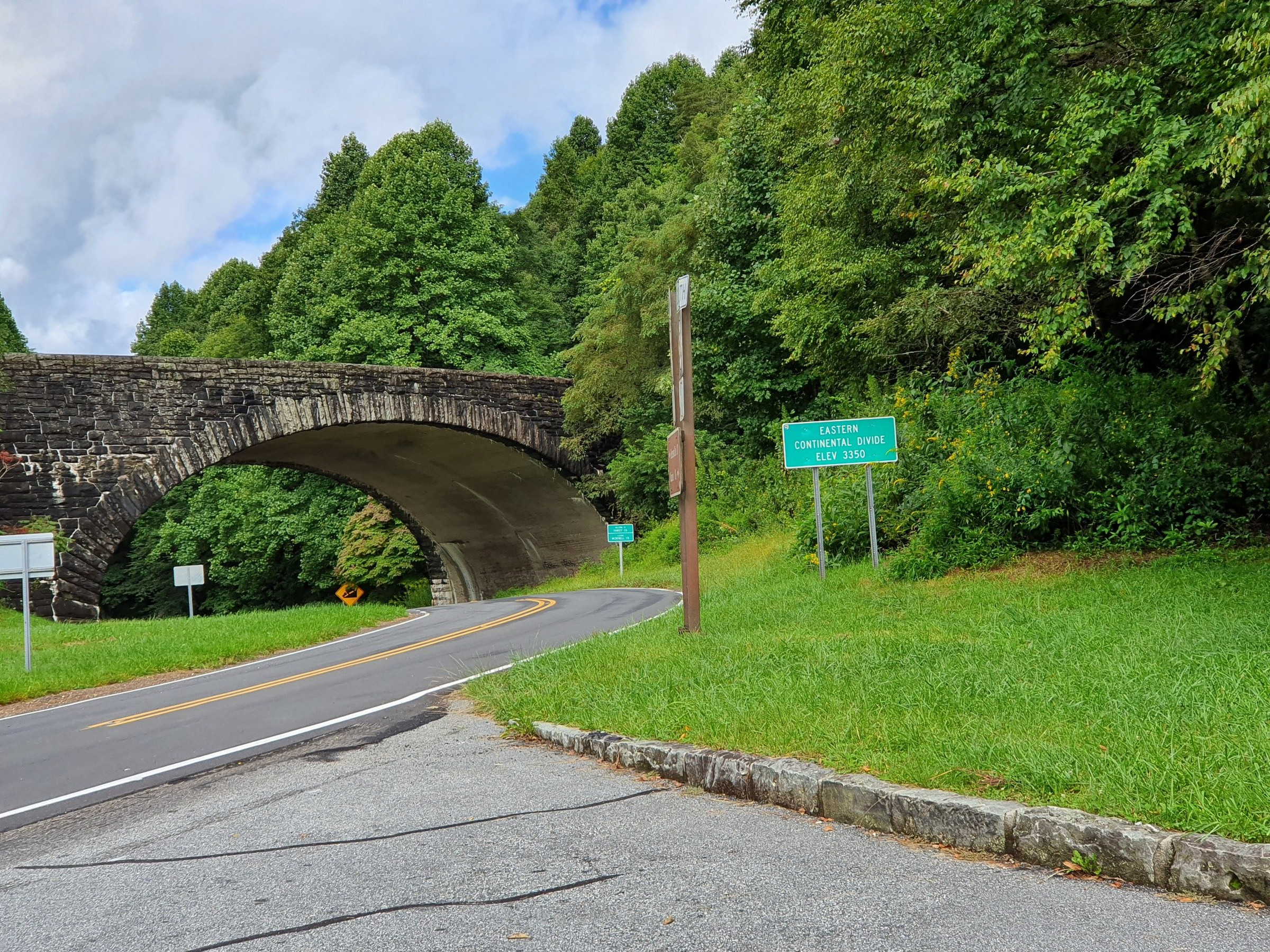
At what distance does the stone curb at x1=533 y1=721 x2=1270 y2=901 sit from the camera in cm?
351

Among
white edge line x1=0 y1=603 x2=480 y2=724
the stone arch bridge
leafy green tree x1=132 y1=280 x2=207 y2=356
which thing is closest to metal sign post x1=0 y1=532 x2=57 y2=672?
white edge line x1=0 y1=603 x2=480 y2=724

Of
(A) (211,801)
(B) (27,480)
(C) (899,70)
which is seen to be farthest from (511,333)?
(A) (211,801)

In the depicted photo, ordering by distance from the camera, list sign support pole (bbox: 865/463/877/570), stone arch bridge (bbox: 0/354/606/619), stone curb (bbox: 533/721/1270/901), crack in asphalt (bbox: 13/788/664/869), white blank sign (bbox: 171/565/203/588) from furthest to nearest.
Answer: white blank sign (bbox: 171/565/203/588)
stone arch bridge (bbox: 0/354/606/619)
sign support pole (bbox: 865/463/877/570)
crack in asphalt (bbox: 13/788/664/869)
stone curb (bbox: 533/721/1270/901)

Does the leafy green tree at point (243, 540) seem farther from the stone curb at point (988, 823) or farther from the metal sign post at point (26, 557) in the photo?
the stone curb at point (988, 823)

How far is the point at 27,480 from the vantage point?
20.1 meters

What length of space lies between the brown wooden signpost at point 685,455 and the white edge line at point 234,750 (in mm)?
2070

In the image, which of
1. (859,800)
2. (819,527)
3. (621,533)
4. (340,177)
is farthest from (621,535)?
(340,177)

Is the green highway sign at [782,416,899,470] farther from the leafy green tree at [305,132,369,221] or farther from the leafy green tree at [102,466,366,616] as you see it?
the leafy green tree at [305,132,369,221]

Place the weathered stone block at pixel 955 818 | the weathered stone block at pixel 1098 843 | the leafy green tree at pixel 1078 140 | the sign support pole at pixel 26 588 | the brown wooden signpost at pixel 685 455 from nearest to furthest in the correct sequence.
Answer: the weathered stone block at pixel 1098 843 → the weathered stone block at pixel 955 818 → the leafy green tree at pixel 1078 140 → the brown wooden signpost at pixel 685 455 → the sign support pole at pixel 26 588

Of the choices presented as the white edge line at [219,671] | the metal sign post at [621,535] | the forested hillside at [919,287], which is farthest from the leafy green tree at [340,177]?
the white edge line at [219,671]

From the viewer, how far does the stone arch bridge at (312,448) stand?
2050cm

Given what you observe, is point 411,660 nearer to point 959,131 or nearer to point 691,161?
point 959,131

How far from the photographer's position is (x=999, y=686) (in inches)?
241

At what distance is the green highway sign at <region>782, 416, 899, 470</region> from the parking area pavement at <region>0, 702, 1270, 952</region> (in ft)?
32.1
